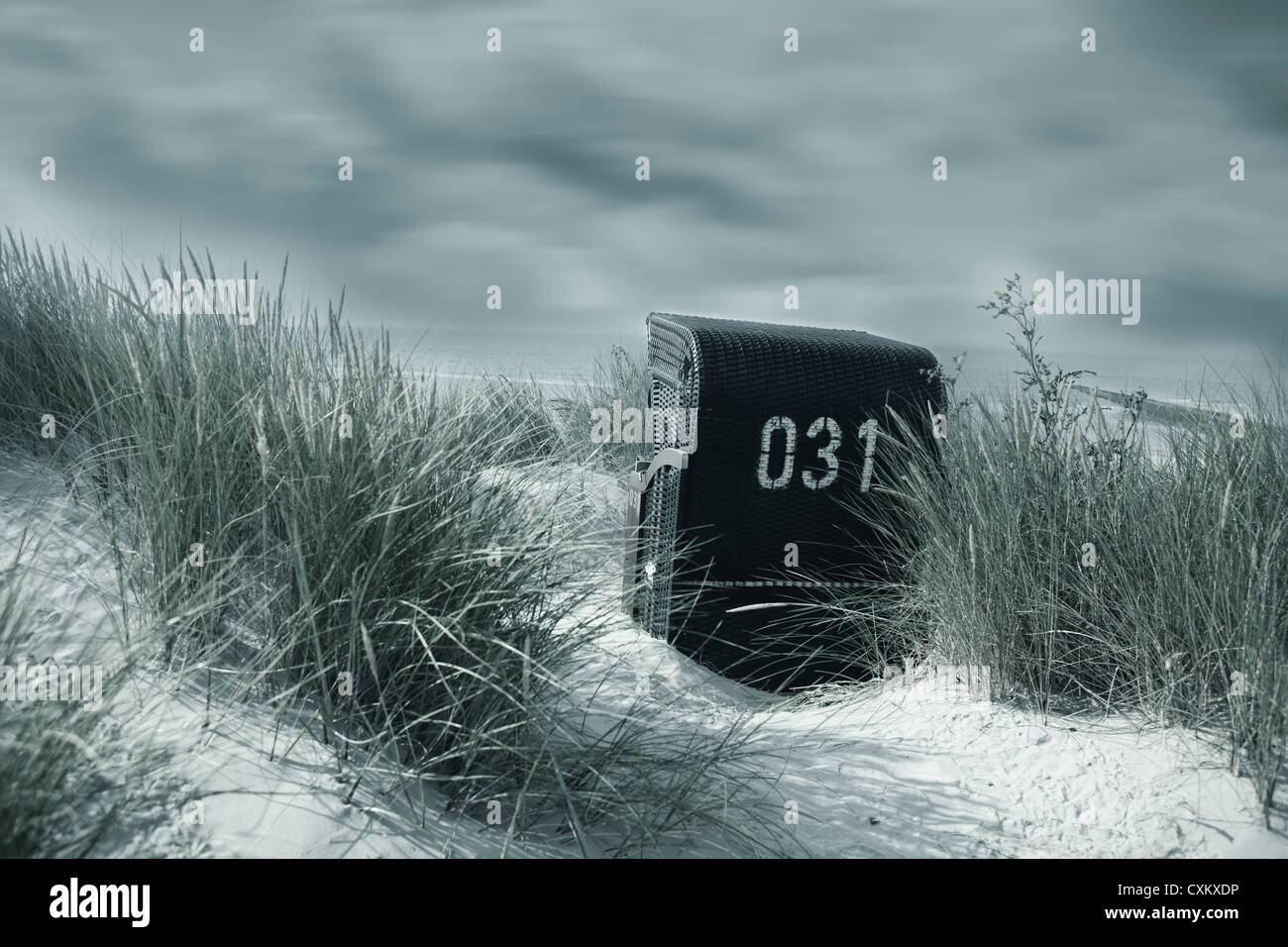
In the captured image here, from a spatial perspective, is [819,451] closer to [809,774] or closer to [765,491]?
[765,491]

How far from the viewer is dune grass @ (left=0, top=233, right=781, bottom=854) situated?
2.04 metres

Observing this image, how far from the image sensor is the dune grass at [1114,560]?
8.60ft

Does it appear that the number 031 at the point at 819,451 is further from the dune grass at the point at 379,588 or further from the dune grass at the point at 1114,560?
the dune grass at the point at 379,588

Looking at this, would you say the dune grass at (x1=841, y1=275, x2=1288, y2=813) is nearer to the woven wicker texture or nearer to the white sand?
the white sand

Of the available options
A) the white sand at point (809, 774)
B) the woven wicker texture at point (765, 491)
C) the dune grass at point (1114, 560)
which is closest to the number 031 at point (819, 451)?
the woven wicker texture at point (765, 491)

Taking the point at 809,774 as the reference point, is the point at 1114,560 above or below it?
above

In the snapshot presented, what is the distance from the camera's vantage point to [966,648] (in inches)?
123

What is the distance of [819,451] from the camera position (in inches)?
156

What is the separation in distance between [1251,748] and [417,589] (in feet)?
7.24

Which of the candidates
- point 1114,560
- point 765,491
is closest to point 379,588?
point 765,491

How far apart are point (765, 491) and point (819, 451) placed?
11.7 inches
